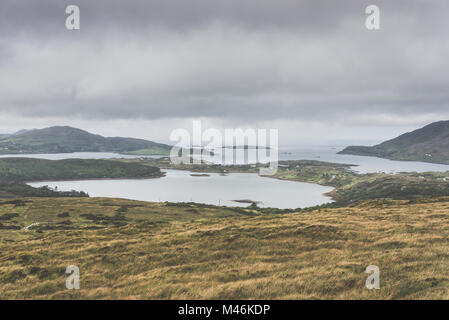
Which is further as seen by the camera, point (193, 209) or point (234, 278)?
point (193, 209)

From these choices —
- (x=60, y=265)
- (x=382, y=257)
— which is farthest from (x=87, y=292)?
(x=382, y=257)

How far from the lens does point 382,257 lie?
18.7 metres

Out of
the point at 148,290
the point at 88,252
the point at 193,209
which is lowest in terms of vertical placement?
the point at 193,209

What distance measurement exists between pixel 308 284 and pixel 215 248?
11014 millimetres

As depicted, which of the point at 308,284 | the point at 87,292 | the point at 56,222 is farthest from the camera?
the point at 56,222

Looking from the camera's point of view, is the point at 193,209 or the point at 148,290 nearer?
the point at 148,290

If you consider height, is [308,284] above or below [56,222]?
above
